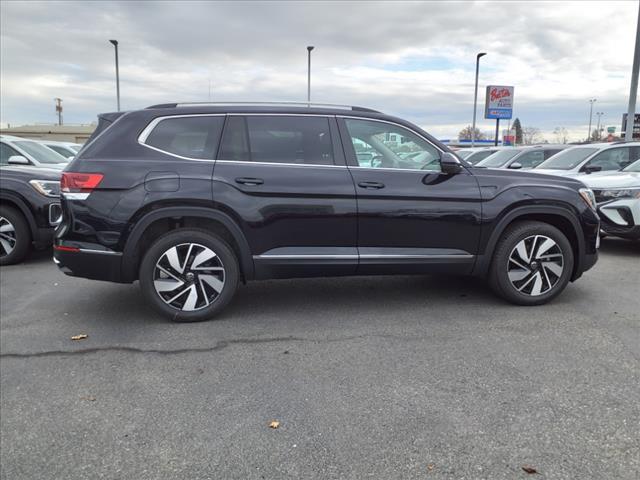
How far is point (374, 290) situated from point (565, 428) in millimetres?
2824

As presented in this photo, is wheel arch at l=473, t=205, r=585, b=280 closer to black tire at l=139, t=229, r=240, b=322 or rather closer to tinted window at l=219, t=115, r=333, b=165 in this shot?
tinted window at l=219, t=115, r=333, b=165

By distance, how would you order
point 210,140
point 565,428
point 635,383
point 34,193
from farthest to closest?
1. point 34,193
2. point 210,140
3. point 635,383
4. point 565,428

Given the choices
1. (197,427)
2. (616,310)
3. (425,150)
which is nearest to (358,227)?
(425,150)

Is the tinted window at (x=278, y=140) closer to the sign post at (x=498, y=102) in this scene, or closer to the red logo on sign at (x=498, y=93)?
the sign post at (x=498, y=102)

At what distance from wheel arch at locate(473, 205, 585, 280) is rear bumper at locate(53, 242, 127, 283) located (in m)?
3.13

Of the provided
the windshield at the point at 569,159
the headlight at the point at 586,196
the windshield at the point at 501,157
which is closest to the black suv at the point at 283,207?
the headlight at the point at 586,196

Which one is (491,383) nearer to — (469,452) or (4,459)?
(469,452)

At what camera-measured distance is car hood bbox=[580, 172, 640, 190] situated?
7223 mm

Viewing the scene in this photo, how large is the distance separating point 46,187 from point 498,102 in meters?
30.0

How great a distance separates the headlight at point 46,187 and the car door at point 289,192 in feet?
12.3

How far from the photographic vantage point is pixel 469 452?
8.32 feet

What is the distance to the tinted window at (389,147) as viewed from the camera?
450cm

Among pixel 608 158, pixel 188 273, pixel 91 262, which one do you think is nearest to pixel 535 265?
pixel 188 273

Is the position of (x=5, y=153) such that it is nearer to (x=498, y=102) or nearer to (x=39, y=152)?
(x=39, y=152)
